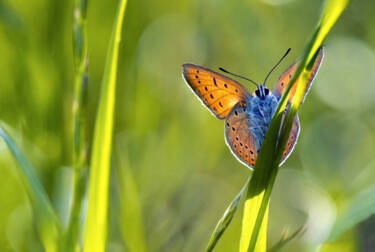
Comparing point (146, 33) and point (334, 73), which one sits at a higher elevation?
point (146, 33)

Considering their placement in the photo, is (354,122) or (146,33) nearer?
(146,33)

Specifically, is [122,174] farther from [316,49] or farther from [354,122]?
[354,122]

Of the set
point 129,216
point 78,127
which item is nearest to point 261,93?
point 129,216

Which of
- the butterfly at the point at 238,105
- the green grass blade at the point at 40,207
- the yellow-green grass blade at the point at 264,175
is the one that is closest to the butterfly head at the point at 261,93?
the butterfly at the point at 238,105

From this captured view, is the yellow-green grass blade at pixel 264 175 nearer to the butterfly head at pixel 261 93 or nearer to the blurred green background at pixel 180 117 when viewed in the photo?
the blurred green background at pixel 180 117

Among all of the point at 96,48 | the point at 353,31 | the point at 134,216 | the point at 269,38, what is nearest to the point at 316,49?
the point at 134,216

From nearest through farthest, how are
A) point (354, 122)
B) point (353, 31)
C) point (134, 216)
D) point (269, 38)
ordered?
point (134, 216)
point (269, 38)
point (354, 122)
point (353, 31)

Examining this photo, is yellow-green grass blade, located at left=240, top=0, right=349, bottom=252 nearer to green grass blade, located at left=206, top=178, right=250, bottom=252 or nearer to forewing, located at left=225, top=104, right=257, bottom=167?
green grass blade, located at left=206, top=178, right=250, bottom=252
